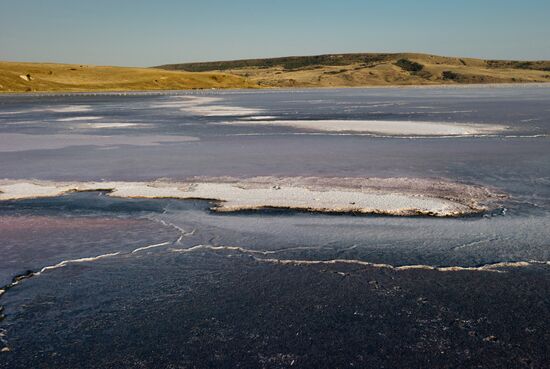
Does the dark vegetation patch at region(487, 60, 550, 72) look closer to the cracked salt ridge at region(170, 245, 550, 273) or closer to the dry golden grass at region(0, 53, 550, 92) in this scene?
the dry golden grass at region(0, 53, 550, 92)

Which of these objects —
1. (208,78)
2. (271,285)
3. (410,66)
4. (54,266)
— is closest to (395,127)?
(271,285)

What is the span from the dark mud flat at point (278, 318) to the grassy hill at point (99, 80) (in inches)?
2930

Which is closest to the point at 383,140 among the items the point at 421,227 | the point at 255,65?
the point at 421,227

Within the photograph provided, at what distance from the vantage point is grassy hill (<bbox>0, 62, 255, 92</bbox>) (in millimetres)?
74000

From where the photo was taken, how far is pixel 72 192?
8461 millimetres

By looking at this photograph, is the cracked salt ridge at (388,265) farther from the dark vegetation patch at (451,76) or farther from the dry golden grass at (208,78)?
the dark vegetation patch at (451,76)

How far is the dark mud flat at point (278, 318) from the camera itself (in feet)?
11.2

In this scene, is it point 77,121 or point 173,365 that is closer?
point 173,365

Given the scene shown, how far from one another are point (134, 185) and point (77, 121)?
53.2ft

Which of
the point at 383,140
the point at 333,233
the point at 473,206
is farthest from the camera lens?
the point at 383,140

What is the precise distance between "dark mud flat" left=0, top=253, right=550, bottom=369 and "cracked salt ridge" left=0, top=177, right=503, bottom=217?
2.13 meters

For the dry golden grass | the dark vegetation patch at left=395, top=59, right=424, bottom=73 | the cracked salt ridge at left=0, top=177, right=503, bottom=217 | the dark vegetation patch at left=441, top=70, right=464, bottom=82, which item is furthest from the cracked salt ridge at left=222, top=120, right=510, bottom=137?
the dark vegetation patch at left=395, top=59, right=424, bottom=73

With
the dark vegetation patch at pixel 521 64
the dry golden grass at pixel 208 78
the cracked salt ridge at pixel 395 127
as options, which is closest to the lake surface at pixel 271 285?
the cracked salt ridge at pixel 395 127

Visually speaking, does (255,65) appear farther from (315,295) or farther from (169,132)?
(315,295)
